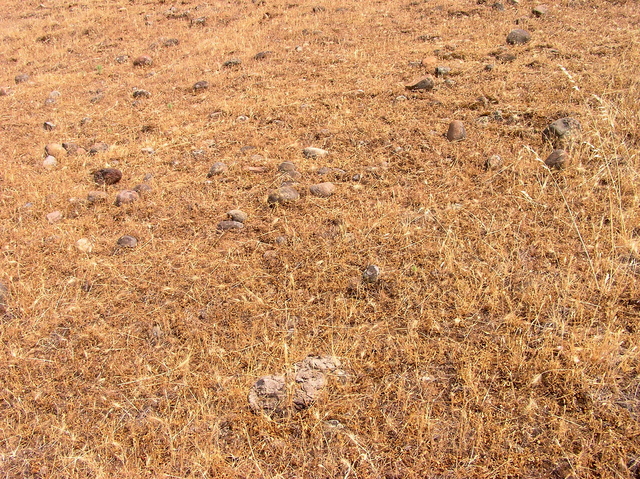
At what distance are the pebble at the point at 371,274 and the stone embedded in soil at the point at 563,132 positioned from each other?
1.86 meters

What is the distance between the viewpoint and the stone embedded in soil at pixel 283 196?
378cm

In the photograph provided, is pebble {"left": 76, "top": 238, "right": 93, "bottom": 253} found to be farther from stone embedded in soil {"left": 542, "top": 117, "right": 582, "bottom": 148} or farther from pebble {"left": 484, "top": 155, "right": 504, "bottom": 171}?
stone embedded in soil {"left": 542, "top": 117, "right": 582, "bottom": 148}

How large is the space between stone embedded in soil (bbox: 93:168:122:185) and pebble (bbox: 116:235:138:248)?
0.99 m

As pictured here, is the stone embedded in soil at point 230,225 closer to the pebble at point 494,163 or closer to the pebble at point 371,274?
the pebble at point 371,274

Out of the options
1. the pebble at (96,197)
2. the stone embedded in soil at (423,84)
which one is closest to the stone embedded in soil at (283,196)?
the pebble at (96,197)

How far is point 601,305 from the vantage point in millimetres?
2621

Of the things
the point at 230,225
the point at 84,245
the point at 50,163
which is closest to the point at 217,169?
the point at 230,225

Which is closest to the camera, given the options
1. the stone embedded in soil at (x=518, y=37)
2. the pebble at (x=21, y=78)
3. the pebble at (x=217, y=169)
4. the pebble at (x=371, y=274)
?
the pebble at (x=371, y=274)

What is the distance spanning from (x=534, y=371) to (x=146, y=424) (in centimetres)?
184

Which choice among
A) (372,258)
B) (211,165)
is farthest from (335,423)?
(211,165)

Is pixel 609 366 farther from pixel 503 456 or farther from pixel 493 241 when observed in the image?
pixel 493 241

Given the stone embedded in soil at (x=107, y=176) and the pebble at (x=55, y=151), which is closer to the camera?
the stone embedded in soil at (x=107, y=176)

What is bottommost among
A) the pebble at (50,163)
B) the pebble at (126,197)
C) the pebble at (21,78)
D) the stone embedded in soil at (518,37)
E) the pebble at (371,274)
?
the pebble at (371,274)

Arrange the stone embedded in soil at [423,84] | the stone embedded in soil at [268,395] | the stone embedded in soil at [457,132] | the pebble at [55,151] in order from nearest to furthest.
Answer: the stone embedded in soil at [268,395]
the stone embedded in soil at [457,132]
the pebble at [55,151]
the stone embedded in soil at [423,84]
